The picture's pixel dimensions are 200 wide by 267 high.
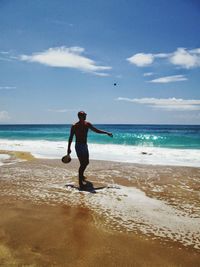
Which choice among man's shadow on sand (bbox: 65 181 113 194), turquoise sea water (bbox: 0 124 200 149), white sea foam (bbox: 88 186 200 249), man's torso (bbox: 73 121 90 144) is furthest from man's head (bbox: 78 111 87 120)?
turquoise sea water (bbox: 0 124 200 149)

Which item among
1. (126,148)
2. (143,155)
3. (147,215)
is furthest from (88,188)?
(126,148)

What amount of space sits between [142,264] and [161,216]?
5.53 ft

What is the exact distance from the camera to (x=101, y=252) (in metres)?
3.19

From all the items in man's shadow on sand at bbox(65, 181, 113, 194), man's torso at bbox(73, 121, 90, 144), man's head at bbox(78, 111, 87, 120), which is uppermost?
man's head at bbox(78, 111, 87, 120)

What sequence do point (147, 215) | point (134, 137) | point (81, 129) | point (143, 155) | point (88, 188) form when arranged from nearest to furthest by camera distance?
point (147, 215) < point (88, 188) < point (81, 129) < point (143, 155) < point (134, 137)

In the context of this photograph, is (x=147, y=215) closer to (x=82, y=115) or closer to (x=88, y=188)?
(x=88, y=188)

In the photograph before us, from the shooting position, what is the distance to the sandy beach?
310cm

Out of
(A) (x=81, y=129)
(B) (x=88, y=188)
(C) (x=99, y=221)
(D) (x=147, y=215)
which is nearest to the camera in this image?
(C) (x=99, y=221)

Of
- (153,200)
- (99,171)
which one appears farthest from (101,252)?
(99,171)

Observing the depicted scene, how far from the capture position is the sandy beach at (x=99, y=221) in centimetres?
310

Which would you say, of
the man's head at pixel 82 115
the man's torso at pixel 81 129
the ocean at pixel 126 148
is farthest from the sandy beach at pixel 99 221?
the ocean at pixel 126 148

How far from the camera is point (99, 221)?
13.8 feet

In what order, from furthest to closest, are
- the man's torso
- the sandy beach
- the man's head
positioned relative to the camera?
the man's torso
the man's head
the sandy beach

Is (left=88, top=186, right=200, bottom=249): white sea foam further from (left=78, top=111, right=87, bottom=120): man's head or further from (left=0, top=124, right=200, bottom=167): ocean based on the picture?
(left=0, top=124, right=200, bottom=167): ocean
